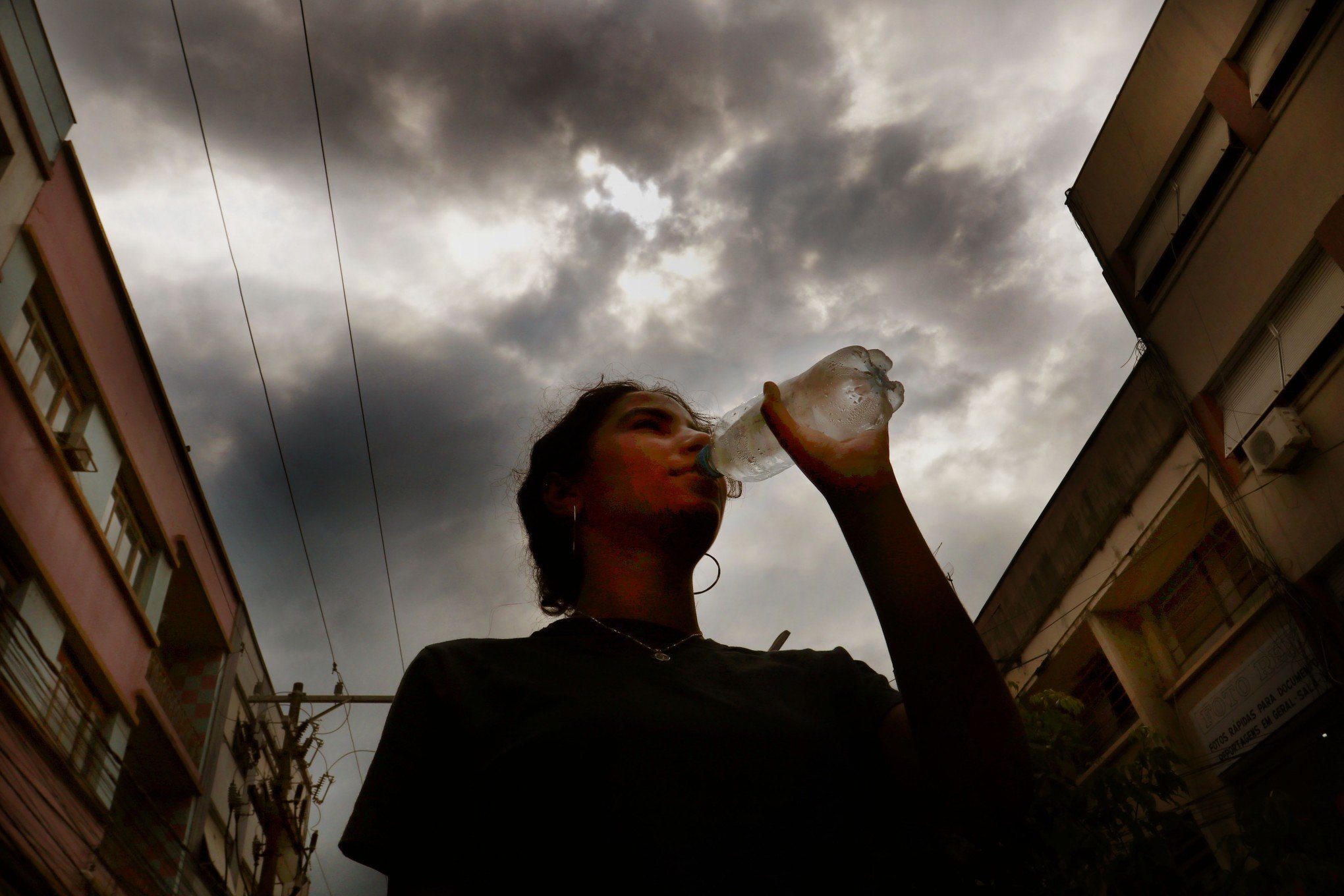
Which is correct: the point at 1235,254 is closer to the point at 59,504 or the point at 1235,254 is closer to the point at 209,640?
the point at 59,504

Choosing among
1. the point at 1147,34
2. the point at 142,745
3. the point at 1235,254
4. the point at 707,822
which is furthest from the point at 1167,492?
the point at 142,745

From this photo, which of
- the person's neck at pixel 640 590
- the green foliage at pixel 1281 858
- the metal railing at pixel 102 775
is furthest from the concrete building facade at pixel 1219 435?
the metal railing at pixel 102 775

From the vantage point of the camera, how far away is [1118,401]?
11297 mm

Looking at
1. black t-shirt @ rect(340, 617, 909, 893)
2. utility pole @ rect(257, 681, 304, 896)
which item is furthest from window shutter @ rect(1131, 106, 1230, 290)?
utility pole @ rect(257, 681, 304, 896)

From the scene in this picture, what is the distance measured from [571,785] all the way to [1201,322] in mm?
10938

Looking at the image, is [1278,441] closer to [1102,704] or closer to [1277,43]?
[1277,43]

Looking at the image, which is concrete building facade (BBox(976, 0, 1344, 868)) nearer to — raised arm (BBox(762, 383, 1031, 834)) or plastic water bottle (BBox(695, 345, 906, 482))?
plastic water bottle (BBox(695, 345, 906, 482))

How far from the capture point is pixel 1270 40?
912 cm

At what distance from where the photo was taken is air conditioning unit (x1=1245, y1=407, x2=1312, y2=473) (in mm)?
8406

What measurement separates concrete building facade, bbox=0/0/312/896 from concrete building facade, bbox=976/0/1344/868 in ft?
34.2

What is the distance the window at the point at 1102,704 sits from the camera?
475 inches

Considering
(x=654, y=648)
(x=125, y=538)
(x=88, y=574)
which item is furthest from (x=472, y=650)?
(x=125, y=538)

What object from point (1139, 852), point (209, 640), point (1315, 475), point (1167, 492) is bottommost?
point (1139, 852)

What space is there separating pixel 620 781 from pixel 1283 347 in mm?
9898
